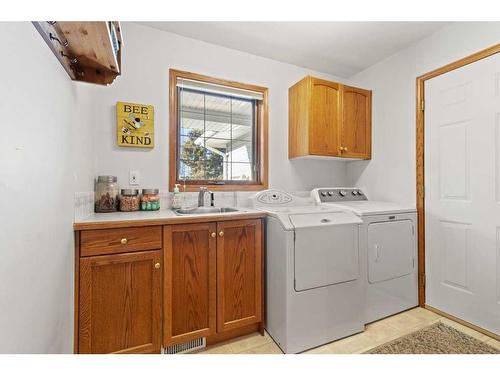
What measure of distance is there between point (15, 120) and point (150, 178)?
1313 mm

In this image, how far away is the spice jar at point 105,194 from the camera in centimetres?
169

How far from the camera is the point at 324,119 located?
235 cm

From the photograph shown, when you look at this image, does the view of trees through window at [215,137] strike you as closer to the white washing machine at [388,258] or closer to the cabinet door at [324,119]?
the cabinet door at [324,119]

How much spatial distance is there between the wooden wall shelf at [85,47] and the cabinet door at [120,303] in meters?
1.01

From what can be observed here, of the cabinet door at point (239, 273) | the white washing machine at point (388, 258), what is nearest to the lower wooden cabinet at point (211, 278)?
the cabinet door at point (239, 273)

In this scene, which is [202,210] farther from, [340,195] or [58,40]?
[340,195]

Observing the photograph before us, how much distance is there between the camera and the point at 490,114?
169cm

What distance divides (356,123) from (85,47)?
2475 mm

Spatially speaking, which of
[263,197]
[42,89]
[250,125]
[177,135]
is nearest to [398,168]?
[263,197]

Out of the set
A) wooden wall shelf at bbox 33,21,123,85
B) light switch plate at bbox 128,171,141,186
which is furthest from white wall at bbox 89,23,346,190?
wooden wall shelf at bbox 33,21,123,85

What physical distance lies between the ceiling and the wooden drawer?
1.76 metres

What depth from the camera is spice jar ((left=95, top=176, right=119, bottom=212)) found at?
169 cm
